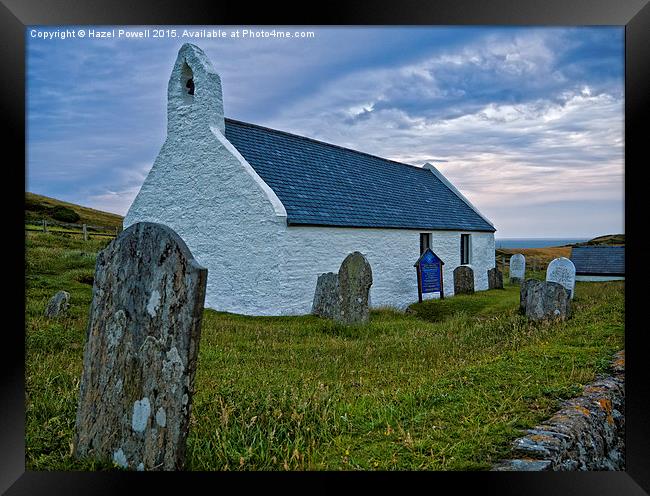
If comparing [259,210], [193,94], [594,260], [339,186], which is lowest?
[594,260]

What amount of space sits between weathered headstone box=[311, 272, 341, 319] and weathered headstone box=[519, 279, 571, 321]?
432 cm

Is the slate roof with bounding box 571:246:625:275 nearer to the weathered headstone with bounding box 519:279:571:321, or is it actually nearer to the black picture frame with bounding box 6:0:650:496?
the weathered headstone with bounding box 519:279:571:321

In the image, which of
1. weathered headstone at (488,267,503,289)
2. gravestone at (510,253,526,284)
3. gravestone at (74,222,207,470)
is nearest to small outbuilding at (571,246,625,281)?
weathered headstone at (488,267,503,289)

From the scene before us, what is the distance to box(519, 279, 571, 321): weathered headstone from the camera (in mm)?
9422

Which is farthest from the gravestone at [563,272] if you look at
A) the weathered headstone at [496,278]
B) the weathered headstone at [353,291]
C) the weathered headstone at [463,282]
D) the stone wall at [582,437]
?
the stone wall at [582,437]

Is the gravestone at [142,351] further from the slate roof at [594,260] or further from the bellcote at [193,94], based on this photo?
the slate roof at [594,260]

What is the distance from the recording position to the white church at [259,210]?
39.9ft

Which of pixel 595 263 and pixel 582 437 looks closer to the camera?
pixel 582 437

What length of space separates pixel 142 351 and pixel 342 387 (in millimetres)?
2426

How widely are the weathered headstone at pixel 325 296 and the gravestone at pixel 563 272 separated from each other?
6209 mm

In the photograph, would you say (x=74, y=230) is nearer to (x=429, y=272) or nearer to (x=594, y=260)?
(x=429, y=272)

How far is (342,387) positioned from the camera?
16.8ft
